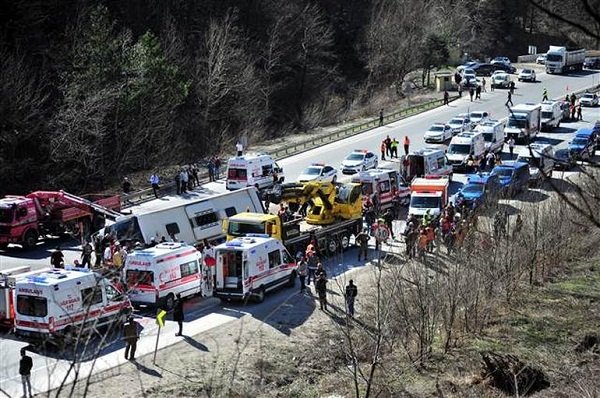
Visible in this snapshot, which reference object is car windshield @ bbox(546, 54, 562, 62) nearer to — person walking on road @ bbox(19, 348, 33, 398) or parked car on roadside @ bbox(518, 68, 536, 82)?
parked car on roadside @ bbox(518, 68, 536, 82)

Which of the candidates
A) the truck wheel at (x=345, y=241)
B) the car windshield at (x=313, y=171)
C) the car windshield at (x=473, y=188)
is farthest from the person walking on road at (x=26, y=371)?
the car windshield at (x=313, y=171)

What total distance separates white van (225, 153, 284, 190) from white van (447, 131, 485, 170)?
10796 mm

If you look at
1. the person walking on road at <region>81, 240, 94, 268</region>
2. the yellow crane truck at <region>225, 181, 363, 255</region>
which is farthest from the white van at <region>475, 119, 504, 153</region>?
the person walking on road at <region>81, 240, 94, 268</region>

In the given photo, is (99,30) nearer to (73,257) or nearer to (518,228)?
(73,257)

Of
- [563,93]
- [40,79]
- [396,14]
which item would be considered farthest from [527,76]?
[40,79]

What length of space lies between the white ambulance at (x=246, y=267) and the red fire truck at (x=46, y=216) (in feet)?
32.1

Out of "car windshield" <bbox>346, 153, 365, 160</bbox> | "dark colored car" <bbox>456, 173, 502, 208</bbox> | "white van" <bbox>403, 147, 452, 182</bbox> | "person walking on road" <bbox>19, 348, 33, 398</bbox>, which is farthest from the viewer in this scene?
"car windshield" <bbox>346, 153, 365, 160</bbox>

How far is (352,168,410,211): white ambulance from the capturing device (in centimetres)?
3841

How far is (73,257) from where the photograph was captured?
3266 centimetres

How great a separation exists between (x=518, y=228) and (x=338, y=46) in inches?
2722

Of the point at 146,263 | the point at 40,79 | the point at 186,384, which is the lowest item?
the point at 186,384

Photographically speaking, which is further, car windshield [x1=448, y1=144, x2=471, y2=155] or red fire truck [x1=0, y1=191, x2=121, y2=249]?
car windshield [x1=448, y1=144, x2=471, y2=155]

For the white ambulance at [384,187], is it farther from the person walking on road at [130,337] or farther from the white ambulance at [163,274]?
the person walking on road at [130,337]

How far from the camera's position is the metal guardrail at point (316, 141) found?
4218cm
